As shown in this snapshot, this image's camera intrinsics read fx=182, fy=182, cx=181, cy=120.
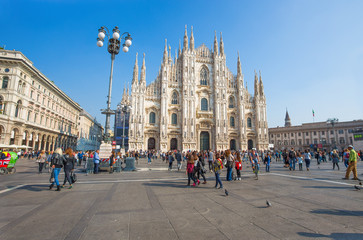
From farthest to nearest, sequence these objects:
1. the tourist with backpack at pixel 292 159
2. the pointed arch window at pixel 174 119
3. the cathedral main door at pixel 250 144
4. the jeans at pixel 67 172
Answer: the cathedral main door at pixel 250 144, the pointed arch window at pixel 174 119, the tourist with backpack at pixel 292 159, the jeans at pixel 67 172

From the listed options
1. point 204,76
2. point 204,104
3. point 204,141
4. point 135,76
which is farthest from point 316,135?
point 135,76

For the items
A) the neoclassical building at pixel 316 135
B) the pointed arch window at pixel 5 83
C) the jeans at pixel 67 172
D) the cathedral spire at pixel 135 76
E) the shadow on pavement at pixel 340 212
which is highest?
the cathedral spire at pixel 135 76

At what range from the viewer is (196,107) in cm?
3556

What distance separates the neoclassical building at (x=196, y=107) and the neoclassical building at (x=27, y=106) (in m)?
14.7

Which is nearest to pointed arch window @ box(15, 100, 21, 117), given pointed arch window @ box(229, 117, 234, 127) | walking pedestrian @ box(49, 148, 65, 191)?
walking pedestrian @ box(49, 148, 65, 191)

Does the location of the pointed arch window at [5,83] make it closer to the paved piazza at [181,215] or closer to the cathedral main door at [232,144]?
the paved piazza at [181,215]

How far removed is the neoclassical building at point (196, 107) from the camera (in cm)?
3269

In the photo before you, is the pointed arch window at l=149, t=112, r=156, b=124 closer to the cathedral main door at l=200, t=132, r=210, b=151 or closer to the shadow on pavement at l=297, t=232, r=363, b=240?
the cathedral main door at l=200, t=132, r=210, b=151

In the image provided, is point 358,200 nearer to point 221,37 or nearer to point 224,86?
point 224,86

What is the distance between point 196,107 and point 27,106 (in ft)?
88.5

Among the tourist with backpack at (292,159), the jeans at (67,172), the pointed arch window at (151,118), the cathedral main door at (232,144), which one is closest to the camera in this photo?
the jeans at (67,172)

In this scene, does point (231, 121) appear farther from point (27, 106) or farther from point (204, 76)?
point (27, 106)

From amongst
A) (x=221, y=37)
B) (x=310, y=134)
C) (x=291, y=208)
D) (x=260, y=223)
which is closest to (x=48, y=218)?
(x=260, y=223)

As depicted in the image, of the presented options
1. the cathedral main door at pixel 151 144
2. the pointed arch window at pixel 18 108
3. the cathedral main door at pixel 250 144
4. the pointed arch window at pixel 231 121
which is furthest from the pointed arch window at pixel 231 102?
the pointed arch window at pixel 18 108
